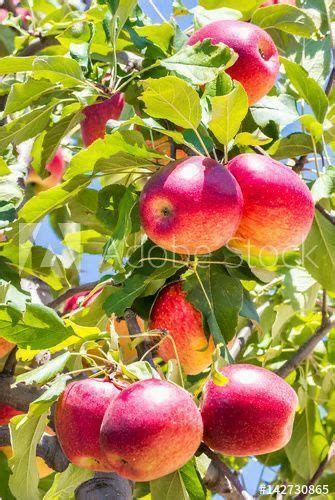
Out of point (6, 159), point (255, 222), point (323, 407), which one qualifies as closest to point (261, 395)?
point (255, 222)

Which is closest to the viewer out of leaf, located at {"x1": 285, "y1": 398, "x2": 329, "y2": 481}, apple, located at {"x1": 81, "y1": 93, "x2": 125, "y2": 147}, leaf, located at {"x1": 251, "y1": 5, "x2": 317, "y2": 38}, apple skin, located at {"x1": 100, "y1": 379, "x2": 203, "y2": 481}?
apple skin, located at {"x1": 100, "y1": 379, "x2": 203, "y2": 481}

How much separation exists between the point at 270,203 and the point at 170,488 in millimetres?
423

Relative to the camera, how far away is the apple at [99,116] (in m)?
1.75

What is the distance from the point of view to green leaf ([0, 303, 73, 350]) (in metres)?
1.25

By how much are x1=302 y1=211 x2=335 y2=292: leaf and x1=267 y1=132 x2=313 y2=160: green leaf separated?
110mm

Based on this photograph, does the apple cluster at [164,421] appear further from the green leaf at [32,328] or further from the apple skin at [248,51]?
the apple skin at [248,51]

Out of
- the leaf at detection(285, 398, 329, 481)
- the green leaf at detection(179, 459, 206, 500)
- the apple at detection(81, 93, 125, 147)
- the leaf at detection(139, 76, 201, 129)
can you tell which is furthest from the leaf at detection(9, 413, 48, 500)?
the leaf at detection(285, 398, 329, 481)

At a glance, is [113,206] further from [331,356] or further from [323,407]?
[323,407]

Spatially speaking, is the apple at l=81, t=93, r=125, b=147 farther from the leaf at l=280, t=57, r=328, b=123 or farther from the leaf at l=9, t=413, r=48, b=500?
the leaf at l=9, t=413, r=48, b=500

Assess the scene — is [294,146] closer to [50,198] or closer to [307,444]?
[50,198]

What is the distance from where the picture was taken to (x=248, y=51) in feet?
4.55

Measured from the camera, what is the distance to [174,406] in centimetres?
107

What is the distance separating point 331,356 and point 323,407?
0.70 feet

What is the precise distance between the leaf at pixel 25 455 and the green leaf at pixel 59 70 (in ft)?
1.74
